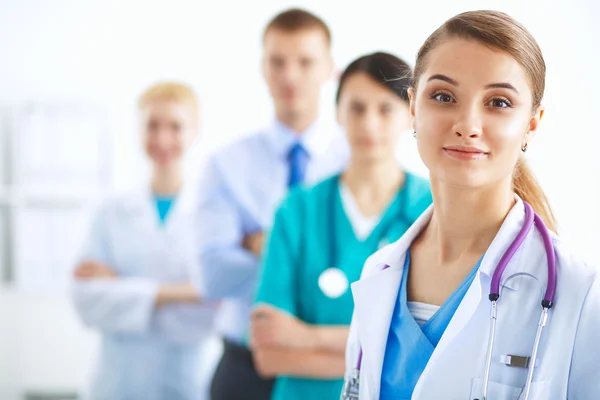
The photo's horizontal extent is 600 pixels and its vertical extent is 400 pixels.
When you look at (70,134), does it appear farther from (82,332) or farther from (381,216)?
(381,216)

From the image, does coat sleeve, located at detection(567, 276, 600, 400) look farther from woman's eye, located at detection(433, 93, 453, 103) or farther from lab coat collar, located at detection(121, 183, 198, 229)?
lab coat collar, located at detection(121, 183, 198, 229)

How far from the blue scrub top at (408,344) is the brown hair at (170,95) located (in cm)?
172

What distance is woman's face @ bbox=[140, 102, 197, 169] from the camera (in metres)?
2.48

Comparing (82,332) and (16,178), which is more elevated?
(16,178)

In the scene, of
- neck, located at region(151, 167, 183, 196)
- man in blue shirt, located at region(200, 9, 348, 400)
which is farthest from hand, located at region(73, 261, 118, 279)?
man in blue shirt, located at region(200, 9, 348, 400)

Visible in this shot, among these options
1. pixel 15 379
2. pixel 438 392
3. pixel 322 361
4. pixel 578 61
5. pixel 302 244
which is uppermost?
pixel 578 61

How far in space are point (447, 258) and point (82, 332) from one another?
10.1 ft

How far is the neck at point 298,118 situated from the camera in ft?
6.25

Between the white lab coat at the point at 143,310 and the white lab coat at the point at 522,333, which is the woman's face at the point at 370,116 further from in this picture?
the white lab coat at the point at 143,310

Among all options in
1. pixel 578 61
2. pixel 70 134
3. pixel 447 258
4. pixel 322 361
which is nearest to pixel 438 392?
pixel 447 258

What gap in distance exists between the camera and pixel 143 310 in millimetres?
2283

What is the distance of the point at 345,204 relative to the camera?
4.73ft

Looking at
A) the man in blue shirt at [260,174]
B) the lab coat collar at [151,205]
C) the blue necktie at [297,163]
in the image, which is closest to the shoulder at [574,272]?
the man in blue shirt at [260,174]

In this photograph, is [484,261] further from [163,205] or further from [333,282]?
[163,205]
